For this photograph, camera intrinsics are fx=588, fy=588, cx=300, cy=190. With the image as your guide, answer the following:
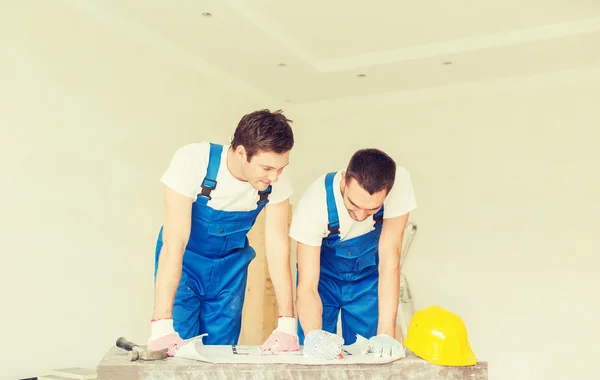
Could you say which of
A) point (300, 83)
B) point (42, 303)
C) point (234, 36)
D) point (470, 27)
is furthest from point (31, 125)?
point (470, 27)

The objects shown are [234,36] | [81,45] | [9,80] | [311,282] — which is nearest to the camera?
[311,282]

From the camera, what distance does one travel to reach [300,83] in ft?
15.9

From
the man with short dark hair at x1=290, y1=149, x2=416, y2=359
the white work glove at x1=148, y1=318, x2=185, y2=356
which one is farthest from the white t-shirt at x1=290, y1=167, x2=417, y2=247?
the white work glove at x1=148, y1=318, x2=185, y2=356

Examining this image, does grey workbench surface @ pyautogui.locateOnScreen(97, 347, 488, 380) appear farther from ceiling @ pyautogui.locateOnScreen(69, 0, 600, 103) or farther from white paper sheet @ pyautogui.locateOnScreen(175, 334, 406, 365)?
ceiling @ pyautogui.locateOnScreen(69, 0, 600, 103)

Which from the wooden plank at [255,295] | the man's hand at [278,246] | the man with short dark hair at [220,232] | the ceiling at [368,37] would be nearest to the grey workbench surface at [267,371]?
the man with short dark hair at [220,232]

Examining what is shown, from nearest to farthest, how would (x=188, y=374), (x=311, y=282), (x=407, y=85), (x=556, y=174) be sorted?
(x=188, y=374) → (x=311, y=282) → (x=556, y=174) → (x=407, y=85)

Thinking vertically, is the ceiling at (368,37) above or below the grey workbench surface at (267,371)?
above

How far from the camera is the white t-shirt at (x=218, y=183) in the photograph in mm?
1922

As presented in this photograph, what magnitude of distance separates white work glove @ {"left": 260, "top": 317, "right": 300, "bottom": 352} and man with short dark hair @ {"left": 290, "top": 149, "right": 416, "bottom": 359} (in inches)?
3.0

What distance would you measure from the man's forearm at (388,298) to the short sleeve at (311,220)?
28cm

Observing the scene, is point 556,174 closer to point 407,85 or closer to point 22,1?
point 407,85

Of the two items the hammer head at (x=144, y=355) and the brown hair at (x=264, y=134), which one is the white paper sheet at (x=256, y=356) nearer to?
the hammer head at (x=144, y=355)

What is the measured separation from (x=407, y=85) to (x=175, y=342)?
354 centimetres

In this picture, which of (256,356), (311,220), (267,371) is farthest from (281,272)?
(267,371)
